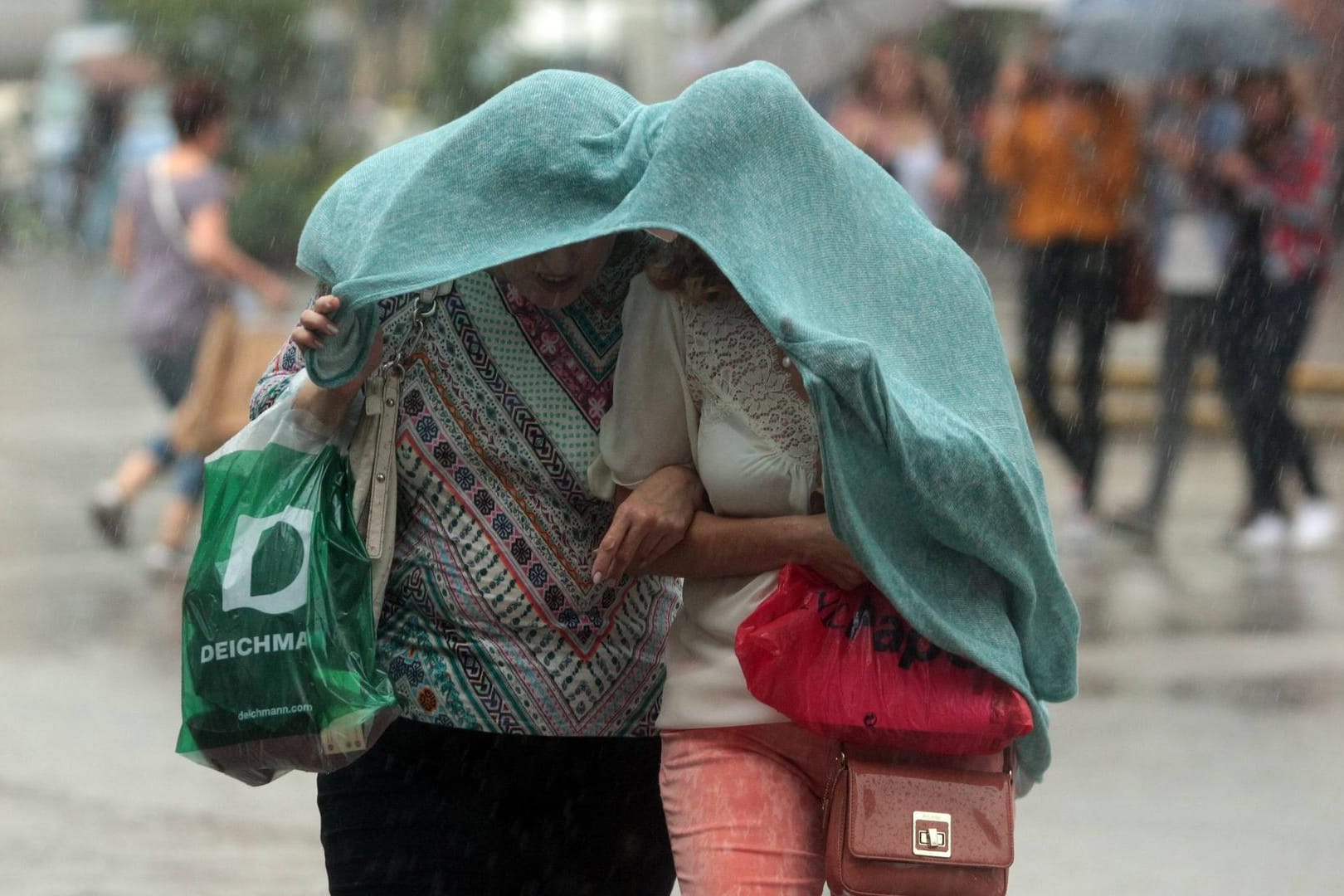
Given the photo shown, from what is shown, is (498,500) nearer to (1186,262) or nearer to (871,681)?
(871,681)

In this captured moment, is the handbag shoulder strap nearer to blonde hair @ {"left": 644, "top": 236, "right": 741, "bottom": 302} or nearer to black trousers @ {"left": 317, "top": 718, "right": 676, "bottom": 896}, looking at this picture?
black trousers @ {"left": 317, "top": 718, "right": 676, "bottom": 896}

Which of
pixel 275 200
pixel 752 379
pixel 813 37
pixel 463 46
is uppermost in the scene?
pixel 752 379

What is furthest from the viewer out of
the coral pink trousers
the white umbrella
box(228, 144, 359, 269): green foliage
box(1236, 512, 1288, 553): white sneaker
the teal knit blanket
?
box(228, 144, 359, 269): green foliage

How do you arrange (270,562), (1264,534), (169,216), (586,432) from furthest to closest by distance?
(1264,534) < (169,216) < (586,432) < (270,562)

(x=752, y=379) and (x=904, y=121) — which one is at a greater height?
(x=752, y=379)

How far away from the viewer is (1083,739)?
21.0 ft

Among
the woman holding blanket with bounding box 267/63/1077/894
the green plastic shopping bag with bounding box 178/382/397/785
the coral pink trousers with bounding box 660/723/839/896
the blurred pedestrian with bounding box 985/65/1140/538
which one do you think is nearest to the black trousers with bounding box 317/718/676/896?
the woman holding blanket with bounding box 267/63/1077/894

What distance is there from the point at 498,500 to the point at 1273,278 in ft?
23.0

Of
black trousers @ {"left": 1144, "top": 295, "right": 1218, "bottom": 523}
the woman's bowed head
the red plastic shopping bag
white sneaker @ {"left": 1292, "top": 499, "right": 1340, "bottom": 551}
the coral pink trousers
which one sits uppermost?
the woman's bowed head

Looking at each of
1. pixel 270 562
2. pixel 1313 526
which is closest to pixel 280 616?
pixel 270 562

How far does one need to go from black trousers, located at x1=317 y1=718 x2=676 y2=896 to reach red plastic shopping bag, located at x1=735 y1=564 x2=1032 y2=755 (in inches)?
18.2

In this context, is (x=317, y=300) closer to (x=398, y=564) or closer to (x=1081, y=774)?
(x=398, y=564)

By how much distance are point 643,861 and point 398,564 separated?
24.0 inches

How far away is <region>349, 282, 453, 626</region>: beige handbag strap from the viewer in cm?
294
